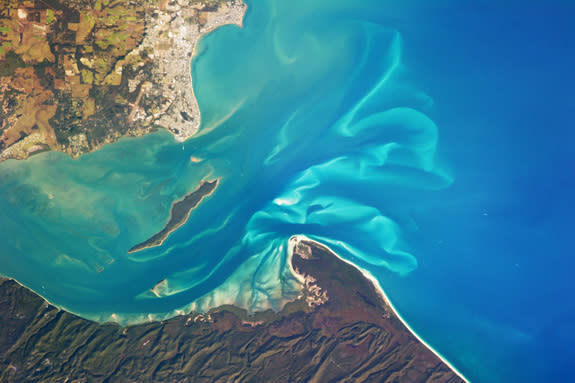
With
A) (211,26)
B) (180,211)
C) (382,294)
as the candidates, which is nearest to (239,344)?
(180,211)

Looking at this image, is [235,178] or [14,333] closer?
[14,333]

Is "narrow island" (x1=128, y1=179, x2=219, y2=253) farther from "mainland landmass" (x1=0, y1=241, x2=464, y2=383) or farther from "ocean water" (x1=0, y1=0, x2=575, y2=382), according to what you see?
"mainland landmass" (x1=0, y1=241, x2=464, y2=383)

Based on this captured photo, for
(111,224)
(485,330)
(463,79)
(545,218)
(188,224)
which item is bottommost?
(111,224)

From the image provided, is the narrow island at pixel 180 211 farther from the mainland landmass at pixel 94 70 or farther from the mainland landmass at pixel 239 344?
the mainland landmass at pixel 239 344

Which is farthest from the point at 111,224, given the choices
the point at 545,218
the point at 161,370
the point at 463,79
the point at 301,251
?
the point at 545,218

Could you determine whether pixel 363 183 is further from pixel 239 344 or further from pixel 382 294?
pixel 239 344

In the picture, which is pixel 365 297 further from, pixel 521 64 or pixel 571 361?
pixel 521 64

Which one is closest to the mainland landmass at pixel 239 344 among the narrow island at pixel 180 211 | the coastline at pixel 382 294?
the coastline at pixel 382 294
